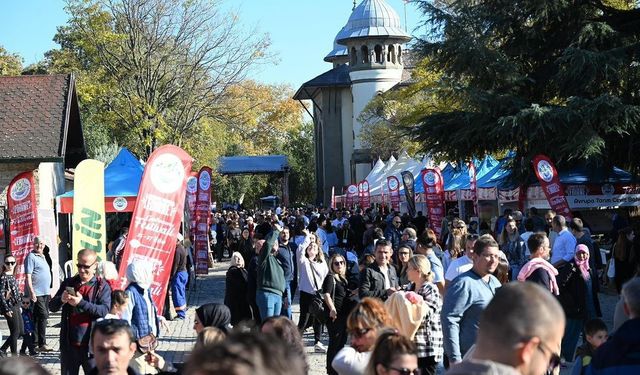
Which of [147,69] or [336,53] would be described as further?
[336,53]

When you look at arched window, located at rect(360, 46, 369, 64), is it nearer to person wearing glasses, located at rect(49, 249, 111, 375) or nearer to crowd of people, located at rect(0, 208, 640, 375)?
crowd of people, located at rect(0, 208, 640, 375)

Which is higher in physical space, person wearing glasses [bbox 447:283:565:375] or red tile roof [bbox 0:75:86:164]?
red tile roof [bbox 0:75:86:164]

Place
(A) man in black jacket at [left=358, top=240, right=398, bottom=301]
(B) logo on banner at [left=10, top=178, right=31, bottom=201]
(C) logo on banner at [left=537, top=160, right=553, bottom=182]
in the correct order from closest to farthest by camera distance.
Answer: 1. (A) man in black jacket at [left=358, top=240, right=398, bottom=301]
2. (B) logo on banner at [left=10, top=178, right=31, bottom=201]
3. (C) logo on banner at [left=537, top=160, right=553, bottom=182]

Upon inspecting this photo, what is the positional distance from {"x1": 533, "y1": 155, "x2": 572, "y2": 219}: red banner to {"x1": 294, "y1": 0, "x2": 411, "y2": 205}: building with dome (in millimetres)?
59261

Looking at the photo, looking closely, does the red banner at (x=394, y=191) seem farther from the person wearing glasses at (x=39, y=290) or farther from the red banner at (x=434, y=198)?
the person wearing glasses at (x=39, y=290)

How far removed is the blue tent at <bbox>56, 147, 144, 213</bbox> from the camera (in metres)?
22.9

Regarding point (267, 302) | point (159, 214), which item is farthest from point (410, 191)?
point (267, 302)

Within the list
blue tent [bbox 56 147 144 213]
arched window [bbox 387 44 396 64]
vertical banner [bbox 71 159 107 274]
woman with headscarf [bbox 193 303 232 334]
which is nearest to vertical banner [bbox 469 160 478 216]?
blue tent [bbox 56 147 144 213]

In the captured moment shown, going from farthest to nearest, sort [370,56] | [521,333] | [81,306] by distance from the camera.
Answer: [370,56]
[81,306]
[521,333]

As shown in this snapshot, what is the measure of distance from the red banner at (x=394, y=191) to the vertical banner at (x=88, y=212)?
84.6 ft

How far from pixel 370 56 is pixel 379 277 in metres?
74.8

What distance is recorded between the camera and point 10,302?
573 inches

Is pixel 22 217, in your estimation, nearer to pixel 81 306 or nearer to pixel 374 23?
pixel 81 306

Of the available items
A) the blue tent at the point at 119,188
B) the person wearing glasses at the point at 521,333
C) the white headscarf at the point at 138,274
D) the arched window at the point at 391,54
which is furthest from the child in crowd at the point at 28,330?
the arched window at the point at 391,54
